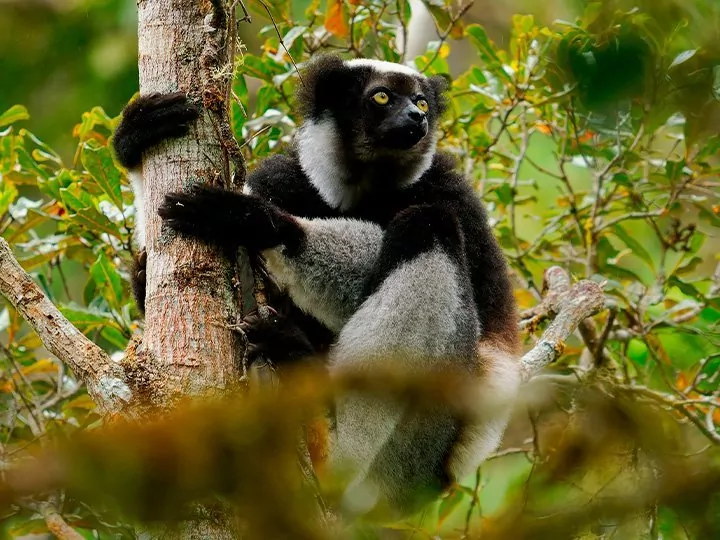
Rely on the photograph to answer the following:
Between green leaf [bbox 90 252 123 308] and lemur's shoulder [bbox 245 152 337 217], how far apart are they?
0.91 m

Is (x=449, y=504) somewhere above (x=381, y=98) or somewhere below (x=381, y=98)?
below

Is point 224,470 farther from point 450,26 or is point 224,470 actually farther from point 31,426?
point 450,26

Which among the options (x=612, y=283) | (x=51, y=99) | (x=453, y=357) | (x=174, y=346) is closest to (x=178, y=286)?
(x=174, y=346)

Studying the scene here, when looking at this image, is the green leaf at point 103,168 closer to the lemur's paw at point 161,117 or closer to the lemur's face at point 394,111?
the lemur's paw at point 161,117

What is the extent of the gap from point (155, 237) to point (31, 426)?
206 cm

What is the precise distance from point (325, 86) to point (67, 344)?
9.04 feet

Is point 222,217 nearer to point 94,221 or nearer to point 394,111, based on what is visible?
point 94,221

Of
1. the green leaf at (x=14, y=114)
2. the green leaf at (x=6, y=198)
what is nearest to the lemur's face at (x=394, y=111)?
the green leaf at (x=14, y=114)

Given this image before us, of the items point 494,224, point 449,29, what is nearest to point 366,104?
point 449,29

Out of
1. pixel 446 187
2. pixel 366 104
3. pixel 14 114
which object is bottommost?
pixel 446 187

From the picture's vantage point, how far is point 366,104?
16.4ft

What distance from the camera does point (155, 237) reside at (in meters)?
3.20

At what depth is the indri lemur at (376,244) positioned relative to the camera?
12.1 ft

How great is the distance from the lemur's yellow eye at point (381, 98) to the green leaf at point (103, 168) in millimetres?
1613
